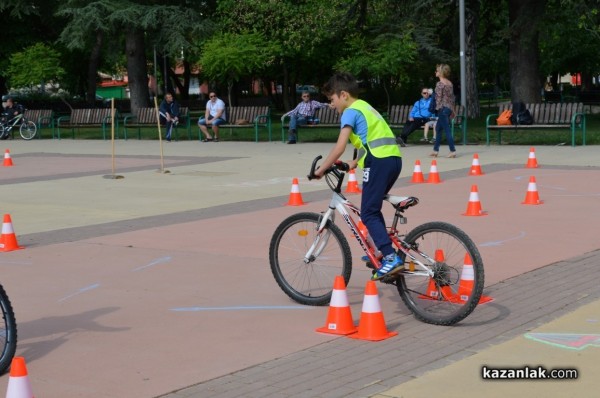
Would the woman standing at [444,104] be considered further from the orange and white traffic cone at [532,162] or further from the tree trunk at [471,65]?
the tree trunk at [471,65]

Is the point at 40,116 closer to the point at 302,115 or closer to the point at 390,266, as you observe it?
the point at 302,115

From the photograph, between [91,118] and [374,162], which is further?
[91,118]

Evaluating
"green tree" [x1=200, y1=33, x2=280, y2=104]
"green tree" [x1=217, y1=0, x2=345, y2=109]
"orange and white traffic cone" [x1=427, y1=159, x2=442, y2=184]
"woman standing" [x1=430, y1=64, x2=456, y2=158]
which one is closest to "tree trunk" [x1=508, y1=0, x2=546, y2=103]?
"green tree" [x1=217, y1=0, x2=345, y2=109]

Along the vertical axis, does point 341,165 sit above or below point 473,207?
above

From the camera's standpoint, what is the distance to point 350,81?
725 cm

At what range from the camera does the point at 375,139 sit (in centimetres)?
698

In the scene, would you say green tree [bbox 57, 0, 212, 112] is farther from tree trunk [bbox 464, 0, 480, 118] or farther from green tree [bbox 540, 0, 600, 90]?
green tree [bbox 540, 0, 600, 90]

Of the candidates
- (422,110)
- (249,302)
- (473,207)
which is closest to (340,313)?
(249,302)

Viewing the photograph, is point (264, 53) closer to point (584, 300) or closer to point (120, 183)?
point (120, 183)

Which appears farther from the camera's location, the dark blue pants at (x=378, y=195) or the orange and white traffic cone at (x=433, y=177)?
the orange and white traffic cone at (x=433, y=177)

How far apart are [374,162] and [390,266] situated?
768 mm

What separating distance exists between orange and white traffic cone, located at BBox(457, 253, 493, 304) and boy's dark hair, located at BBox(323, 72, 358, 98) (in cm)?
157

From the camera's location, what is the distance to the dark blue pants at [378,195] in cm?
691

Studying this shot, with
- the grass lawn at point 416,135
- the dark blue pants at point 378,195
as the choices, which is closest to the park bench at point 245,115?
the grass lawn at point 416,135
